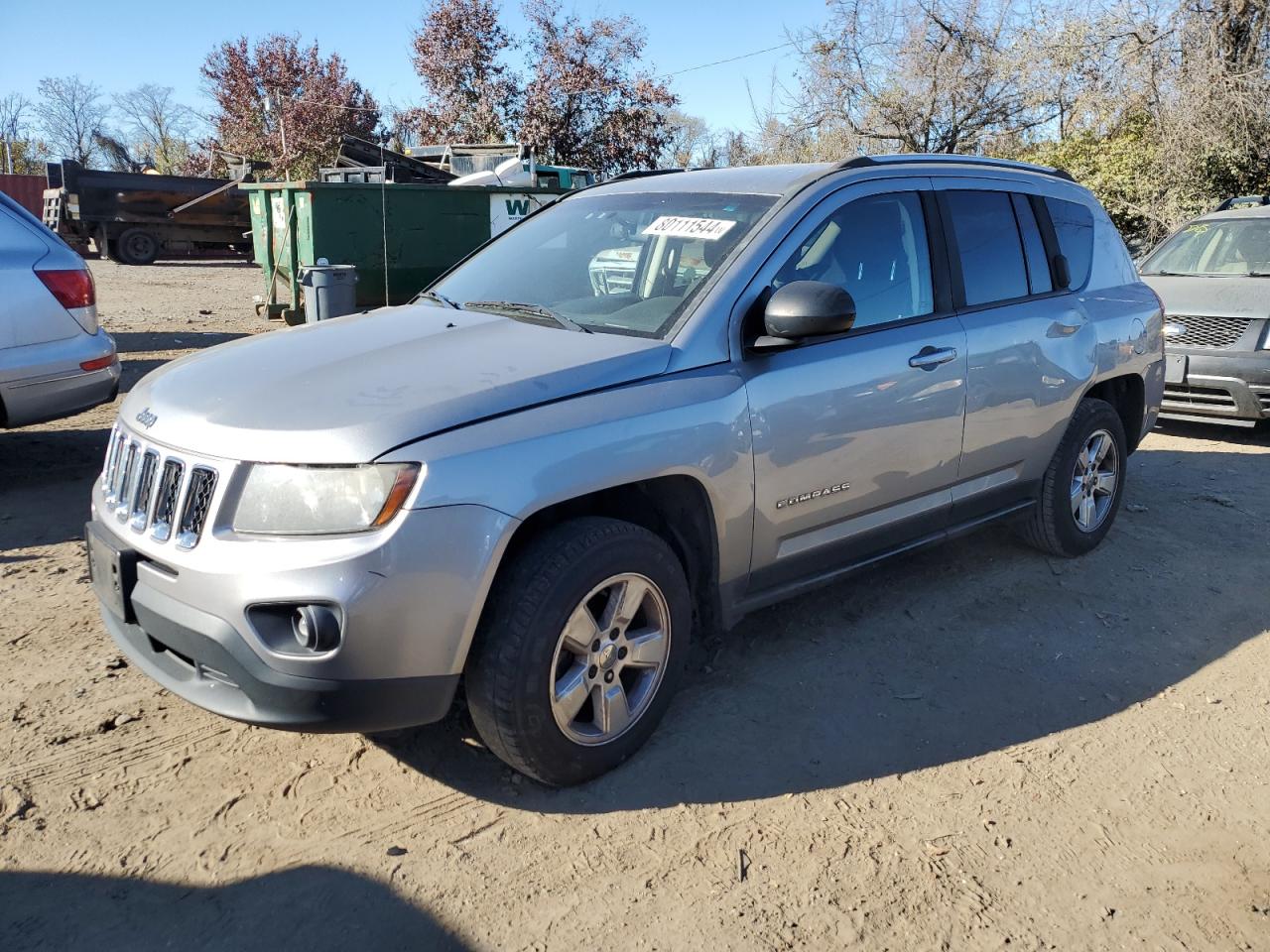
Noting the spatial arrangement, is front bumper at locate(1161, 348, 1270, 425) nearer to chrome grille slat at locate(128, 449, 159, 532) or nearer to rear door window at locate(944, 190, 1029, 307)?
rear door window at locate(944, 190, 1029, 307)

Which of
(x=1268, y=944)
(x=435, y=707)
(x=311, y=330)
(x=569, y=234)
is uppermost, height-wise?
(x=569, y=234)

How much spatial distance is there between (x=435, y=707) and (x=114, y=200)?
76.0 feet

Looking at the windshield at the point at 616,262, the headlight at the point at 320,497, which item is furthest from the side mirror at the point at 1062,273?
the headlight at the point at 320,497

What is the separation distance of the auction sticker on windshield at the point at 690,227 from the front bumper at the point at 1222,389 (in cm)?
563

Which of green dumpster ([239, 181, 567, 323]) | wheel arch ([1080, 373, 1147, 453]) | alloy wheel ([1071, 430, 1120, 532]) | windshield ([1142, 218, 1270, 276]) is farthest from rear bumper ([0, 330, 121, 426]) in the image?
windshield ([1142, 218, 1270, 276])

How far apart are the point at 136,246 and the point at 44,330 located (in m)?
19.6

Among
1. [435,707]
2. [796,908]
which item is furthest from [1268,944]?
[435,707]

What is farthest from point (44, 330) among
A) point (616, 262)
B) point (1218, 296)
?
point (1218, 296)

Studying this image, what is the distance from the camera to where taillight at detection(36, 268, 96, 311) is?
5.67 metres

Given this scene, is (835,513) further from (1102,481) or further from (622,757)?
(1102,481)

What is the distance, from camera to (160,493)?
293 cm

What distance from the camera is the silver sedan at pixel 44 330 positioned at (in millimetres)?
5512

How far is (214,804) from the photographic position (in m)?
3.04

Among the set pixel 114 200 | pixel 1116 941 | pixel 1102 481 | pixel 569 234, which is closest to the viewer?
pixel 1116 941
